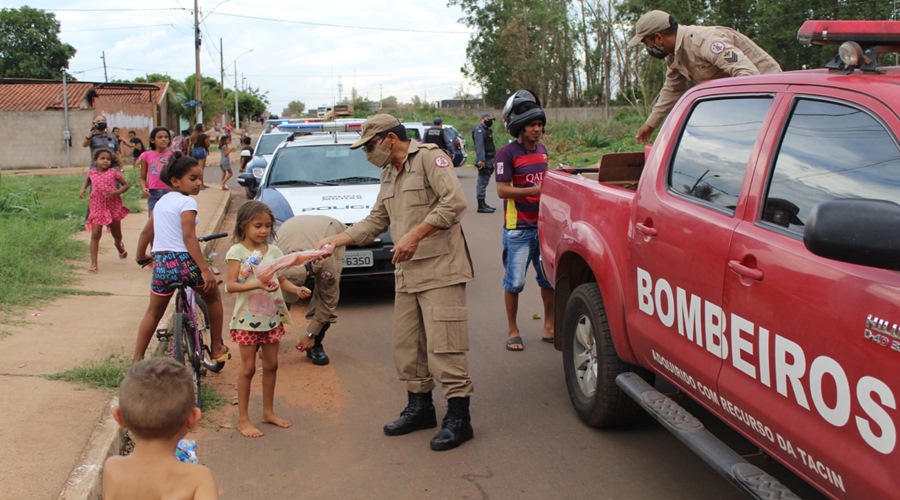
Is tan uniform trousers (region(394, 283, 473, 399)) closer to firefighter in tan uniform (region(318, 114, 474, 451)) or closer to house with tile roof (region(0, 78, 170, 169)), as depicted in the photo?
firefighter in tan uniform (region(318, 114, 474, 451))

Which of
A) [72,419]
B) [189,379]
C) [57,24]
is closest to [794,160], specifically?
[189,379]

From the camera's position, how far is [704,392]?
3.59m

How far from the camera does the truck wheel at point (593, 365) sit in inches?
184

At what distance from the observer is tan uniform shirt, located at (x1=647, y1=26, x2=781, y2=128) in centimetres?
514

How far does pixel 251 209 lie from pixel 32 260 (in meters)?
5.82

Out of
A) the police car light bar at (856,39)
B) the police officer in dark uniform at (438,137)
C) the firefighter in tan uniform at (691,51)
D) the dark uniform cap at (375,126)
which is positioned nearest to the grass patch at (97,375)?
the dark uniform cap at (375,126)

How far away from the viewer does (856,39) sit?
323 centimetres

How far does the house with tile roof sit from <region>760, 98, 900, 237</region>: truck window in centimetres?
2885

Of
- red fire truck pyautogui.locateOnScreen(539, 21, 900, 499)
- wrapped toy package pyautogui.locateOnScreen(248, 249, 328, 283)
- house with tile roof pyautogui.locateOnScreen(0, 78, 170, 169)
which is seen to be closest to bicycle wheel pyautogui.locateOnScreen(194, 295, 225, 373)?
wrapped toy package pyautogui.locateOnScreen(248, 249, 328, 283)

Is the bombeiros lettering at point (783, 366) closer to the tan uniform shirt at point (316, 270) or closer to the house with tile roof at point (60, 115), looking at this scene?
the tan uniform shirt at point (316, 270)

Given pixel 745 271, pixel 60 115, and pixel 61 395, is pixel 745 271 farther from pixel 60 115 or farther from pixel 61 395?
pixel 60 115

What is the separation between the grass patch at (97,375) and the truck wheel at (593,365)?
3051 mm

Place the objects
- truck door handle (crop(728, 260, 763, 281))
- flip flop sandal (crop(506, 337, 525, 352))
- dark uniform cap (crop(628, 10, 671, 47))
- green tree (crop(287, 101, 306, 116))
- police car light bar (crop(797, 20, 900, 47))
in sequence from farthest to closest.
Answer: green tree (crop(287, 101, 306, 116)) < flip flop sandal (crop(506, 337, 525, 352)) < dark uniform cap (crop(628, 10, 671, 47)) < police car light bar (crop(797, 20, 900, 47)) < truck door handle (crop(728, 260, 763, 281))

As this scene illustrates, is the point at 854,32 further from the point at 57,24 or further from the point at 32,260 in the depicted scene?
the point at 57,24
